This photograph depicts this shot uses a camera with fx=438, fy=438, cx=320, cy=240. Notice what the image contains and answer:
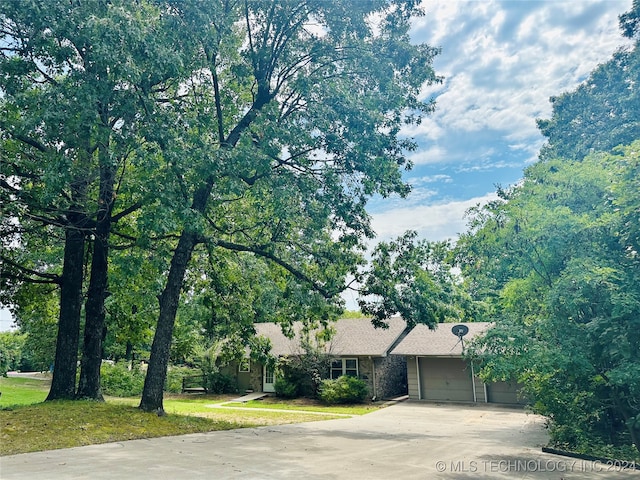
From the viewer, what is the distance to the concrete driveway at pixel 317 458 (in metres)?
6.68

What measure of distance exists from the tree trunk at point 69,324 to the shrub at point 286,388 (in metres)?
11.1

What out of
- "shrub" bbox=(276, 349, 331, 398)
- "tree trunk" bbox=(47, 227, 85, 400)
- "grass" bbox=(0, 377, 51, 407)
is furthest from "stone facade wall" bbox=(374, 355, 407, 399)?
"grass" bbox=(0, 377, 51, 407)

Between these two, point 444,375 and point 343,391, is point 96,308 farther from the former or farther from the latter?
point 444,375

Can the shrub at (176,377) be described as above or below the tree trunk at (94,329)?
below

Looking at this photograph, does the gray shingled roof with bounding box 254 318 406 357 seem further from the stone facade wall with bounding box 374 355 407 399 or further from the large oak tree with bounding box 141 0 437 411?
the large oak tree with bounding box 141 0 437 411

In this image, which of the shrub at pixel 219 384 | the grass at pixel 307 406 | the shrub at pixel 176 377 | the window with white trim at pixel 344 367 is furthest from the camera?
the shrub at pixel 176 377

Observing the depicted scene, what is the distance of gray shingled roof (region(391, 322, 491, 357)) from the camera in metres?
20.6

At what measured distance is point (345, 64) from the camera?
42.1 feet

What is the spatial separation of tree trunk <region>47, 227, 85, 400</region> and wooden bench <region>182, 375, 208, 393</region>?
12.9m

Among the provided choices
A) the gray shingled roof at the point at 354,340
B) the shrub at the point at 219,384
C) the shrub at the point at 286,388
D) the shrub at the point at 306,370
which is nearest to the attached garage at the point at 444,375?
the gray shingled roof at the point at 354,340

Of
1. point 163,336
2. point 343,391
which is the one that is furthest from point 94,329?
point 343,391

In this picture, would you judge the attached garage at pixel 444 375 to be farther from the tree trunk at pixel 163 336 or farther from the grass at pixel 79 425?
the tree trunk at pixel 163 336

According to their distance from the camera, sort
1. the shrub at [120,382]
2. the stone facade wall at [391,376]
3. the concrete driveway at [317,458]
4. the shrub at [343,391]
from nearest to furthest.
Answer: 1. the concrete driveway at [317,458]
2. the shrub at [343,391]
3. the stone facade wall at [391,376]
4. the shrub at [120,382]

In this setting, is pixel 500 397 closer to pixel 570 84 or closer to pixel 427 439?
pixel 427 439
